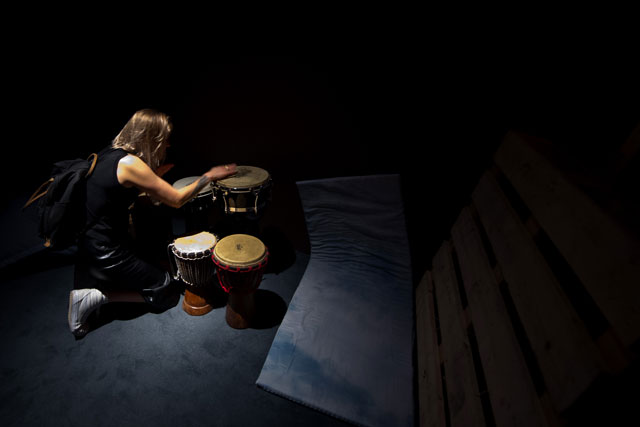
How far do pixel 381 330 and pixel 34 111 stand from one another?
3.53m

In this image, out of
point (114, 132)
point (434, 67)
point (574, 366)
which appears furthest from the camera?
point (114, 132)

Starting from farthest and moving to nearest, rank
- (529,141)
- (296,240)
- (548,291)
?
(296,240), (529,141), (548,291)

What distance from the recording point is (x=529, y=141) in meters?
1.50

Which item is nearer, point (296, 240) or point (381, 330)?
point (381, 330)

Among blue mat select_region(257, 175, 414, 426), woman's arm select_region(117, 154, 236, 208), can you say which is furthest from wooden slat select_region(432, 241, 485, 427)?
woman's arm select_region(117, 154, 236, 208)

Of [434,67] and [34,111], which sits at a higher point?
[434,67]

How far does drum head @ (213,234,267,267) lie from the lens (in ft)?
6.10

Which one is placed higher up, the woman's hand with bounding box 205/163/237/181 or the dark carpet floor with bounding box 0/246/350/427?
the woman's hand with bounding box 205/163/237/181

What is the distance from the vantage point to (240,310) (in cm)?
212

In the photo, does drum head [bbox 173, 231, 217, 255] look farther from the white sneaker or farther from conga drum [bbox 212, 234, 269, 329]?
the white sneaker

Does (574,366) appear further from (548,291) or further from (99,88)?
(99,88)

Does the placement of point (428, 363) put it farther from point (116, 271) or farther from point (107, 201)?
point (107, 201)

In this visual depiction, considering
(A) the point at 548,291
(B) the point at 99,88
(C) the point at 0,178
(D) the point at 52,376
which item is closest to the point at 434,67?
(A) the point at 548,291

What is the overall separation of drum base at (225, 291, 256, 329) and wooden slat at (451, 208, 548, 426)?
1.49m
